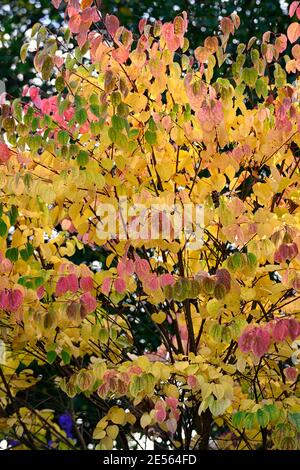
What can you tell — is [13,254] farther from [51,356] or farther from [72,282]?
[51,356]

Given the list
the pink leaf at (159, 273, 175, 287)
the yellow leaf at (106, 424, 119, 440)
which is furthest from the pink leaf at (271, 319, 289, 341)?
the yellow leaf at (106, 424, 119, 440)

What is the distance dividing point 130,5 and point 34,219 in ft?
7.27

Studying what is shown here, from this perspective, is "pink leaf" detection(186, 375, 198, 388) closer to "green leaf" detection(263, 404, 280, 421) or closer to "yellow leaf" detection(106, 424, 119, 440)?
"green leaf" detection(263, 404, 280, 421)

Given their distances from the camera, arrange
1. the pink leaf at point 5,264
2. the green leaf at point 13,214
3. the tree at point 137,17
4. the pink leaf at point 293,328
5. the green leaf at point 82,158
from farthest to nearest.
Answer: the tree at point 137,17, the pink leaf at point 5,264, the green leaf at point 13,214, the green leaf at point 82,158, the pink leaf at point 293,328

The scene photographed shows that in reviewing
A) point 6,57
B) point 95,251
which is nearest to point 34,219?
point 95,251

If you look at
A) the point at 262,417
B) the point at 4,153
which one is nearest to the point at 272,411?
the point at 262,417

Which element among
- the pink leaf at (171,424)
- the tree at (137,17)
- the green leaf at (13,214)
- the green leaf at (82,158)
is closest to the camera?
the green leaf at (82,158)

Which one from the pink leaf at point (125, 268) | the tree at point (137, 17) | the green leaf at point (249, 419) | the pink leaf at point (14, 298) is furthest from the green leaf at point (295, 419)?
the tree at point (137, 17)

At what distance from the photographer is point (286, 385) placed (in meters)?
2.43

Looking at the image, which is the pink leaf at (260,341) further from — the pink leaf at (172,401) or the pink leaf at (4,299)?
the pink leaf at (4,299)

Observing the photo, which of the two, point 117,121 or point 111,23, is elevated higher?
point 111,23

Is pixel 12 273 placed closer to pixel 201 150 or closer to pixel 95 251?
pixel 201 150

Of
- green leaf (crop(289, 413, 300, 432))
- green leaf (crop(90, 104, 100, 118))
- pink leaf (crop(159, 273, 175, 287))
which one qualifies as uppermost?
green leaf (crop(90, 104, 100, 118))

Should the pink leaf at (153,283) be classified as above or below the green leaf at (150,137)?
below
